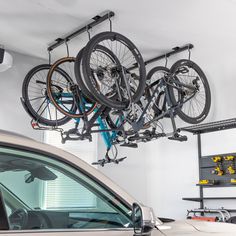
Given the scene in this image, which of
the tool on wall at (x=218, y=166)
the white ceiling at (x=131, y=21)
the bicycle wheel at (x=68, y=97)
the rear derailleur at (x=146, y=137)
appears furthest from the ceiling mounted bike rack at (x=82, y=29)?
the tool on wall at (x=218, y=166)

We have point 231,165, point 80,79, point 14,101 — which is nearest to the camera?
point 80,79

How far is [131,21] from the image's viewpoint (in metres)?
4.59

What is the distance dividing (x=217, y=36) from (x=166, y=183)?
2472mm

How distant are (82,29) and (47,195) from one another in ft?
11.6

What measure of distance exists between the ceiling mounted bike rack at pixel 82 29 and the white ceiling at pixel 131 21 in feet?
0.23

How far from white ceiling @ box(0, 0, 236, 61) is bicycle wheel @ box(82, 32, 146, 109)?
525 millimetres

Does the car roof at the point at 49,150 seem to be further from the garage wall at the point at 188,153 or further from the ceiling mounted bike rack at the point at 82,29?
the garage wall at the point at 188,153

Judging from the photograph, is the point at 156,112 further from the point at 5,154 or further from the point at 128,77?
the point at 5,154

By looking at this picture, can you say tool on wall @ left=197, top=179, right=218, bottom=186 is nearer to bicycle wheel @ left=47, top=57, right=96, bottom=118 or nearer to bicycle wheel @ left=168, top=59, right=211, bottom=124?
bicycle wheel @ left=168, top=59, right=211, bottom=124

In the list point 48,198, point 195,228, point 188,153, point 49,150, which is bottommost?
point 195,228

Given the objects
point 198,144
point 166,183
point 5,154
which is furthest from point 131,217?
point 166,183

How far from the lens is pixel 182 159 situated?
19.4 ft

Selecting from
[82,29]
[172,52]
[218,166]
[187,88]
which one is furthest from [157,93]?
[218,166]

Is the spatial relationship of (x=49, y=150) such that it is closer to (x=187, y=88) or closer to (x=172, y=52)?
(x=187, y=88)
